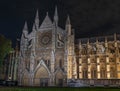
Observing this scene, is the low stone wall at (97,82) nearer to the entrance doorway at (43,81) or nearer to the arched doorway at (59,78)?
the arched doorway at (59,78)

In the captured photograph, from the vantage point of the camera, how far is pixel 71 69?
5112 cm

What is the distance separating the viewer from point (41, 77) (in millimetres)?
53875

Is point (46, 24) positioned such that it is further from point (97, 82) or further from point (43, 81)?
point (97, 82)

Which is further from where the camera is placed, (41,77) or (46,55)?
(46,55)

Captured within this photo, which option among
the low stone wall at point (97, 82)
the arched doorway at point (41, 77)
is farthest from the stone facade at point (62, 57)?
the low stone wall at point (97, 82)

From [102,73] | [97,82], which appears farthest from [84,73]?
[97,82]

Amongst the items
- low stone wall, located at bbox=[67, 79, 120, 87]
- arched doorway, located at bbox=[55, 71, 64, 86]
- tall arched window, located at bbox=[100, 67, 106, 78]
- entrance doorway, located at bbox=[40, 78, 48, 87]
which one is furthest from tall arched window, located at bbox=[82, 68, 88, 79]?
entrance doorway, located at bbox=[40, 78, 48, 87]

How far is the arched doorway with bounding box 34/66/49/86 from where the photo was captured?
53344 millimetres

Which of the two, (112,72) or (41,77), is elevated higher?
(112,72)

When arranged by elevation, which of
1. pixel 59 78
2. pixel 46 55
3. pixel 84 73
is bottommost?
pixel 59 78

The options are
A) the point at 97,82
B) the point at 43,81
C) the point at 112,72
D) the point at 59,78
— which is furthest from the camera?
the point at 43,81

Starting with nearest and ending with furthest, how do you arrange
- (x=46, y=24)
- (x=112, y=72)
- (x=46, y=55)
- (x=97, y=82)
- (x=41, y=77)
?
1. (x=97, y=82)
2. (x=112, y=72)
3. (x=41, y=77)
4. (x=46, y=55)
5. (x=46, y=24)

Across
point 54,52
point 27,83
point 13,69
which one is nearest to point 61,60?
point 54,52

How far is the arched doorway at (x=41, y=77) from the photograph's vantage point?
53.3m
